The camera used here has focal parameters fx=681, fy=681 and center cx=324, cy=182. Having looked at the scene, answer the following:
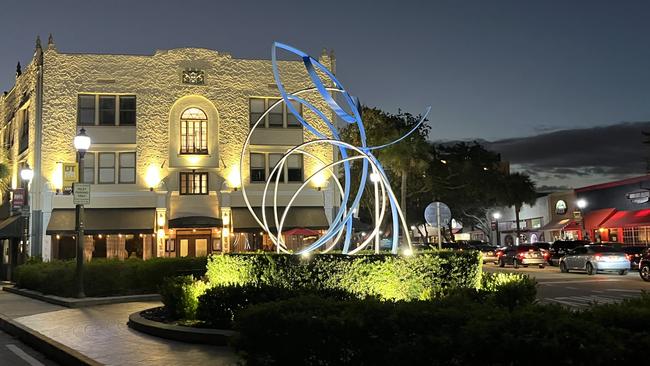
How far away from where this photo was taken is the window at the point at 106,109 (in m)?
37.4

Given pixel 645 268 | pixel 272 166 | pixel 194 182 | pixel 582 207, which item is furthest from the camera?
pixel 582 207

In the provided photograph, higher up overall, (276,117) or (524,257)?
(276,117)

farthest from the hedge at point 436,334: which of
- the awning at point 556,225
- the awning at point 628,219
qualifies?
the awning at point 556,225

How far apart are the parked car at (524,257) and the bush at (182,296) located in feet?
101

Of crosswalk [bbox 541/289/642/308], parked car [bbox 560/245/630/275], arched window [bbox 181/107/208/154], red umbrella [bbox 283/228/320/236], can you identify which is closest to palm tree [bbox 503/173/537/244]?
parked car [bbox 560/245/630/275]

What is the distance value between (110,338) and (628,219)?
4139 centimetres

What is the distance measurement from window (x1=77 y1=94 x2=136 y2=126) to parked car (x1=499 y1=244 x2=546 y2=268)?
23540 millimetres

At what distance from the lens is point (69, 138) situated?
36.8 meters

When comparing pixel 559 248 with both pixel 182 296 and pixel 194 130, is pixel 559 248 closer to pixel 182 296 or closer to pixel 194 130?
pixel 194 130

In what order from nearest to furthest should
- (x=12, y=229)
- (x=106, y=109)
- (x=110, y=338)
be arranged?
(x=110, y=338), (x=12, y=229), (x=106, y=109)

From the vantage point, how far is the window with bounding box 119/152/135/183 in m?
37.5

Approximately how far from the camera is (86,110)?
3750 cm

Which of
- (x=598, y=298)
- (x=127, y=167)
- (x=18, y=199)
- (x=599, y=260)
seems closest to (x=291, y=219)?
(x=127, y=167)

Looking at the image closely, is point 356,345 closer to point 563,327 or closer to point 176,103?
point 563,327
